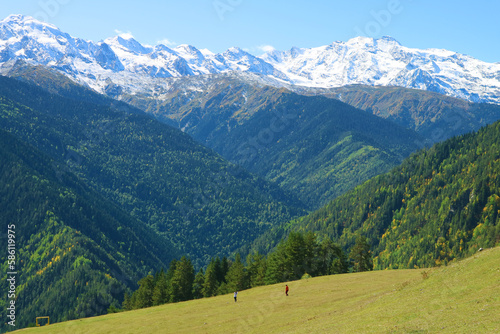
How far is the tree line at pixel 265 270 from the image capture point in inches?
4397

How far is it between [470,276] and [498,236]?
6317 inches

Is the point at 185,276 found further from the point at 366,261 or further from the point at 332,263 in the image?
the point at 366,261

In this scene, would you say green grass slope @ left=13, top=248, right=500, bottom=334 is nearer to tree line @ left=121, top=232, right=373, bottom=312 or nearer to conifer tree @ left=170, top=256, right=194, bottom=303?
tree line @ left=121, top=232, right=373, bottom=312

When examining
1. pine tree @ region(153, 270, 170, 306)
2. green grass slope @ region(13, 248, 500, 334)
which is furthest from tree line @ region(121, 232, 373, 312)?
green grass slope @ region(13, 248, 500, 334)

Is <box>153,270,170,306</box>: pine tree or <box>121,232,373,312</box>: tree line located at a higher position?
<box>121,232,373,312</box>: tree line

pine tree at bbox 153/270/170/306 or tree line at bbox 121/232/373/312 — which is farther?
pine tree at bbox 153/270/170/306

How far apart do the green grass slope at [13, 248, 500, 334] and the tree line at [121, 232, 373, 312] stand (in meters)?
19.1

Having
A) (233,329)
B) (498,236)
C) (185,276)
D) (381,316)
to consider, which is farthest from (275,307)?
(498,236)

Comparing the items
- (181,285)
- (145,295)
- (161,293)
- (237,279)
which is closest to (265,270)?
(237,279)

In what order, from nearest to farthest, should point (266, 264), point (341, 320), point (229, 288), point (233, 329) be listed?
point (341, 320), point (233, 329), point (229, 288), point (266, 264)

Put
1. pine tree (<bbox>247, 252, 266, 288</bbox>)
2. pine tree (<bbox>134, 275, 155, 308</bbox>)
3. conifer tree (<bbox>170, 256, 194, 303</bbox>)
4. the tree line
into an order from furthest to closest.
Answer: pine tree (<bbox>134, 275, 155, 308</bbox>) → conifer tree (<bbox>170, 256, 194, 303</bbox>) → pine tree (<bbox>247, 252, 266, 288</bbox>) → the tree line

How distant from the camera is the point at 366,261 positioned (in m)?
124

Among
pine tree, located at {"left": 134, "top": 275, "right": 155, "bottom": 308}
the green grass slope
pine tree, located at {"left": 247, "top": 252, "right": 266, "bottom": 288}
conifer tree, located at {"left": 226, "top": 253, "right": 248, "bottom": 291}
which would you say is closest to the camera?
the green grass slope

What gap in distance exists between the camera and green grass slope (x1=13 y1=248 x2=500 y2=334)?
42441 mm
